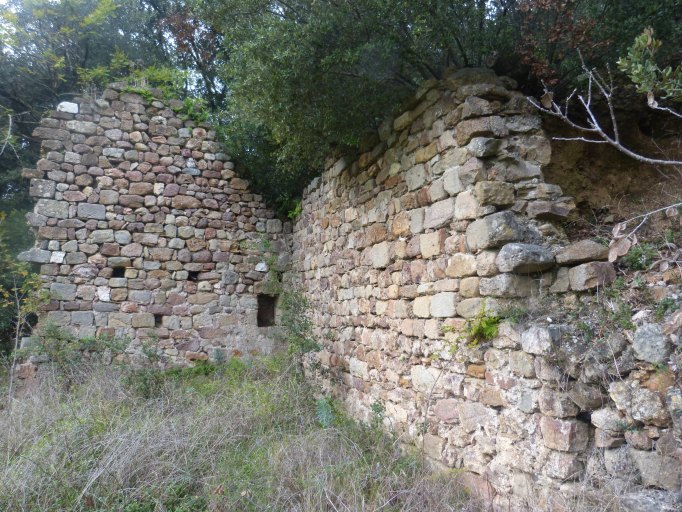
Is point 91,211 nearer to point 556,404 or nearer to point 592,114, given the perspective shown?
point 592,114

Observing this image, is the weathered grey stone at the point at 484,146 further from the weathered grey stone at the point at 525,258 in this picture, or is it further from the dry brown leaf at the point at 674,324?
the dry brown leaf at the point at 674,324

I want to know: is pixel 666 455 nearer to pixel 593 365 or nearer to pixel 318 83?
pixel 593 365

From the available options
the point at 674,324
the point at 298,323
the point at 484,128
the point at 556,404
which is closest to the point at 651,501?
the point at 556,404

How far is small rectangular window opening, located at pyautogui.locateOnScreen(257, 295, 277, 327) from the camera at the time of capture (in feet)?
27.3

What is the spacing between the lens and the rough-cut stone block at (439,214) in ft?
13.1

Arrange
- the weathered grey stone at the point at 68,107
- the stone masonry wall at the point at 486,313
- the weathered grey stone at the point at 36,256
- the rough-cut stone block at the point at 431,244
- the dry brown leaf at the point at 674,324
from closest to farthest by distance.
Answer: the dry brown leaf at the point at 674,324 → the stone masonry wall at the point at 486,313 → the rough-cut stone block at the point at 431,244 → the weathered grey stone at the point at 36,256 → the weathered grey stone at the point at 68,107

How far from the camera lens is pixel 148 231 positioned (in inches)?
303

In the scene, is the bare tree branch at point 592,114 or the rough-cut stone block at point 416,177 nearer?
the bare tree branch at point 592,114

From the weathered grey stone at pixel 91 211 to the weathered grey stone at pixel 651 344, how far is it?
7.05 metres

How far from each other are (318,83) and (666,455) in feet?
12.0

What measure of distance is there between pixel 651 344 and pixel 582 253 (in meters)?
0.81

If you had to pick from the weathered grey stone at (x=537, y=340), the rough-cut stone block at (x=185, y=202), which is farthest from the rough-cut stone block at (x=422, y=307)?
the rough-cut stone block at (x=185, y=202)

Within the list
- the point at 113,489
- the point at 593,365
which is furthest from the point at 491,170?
the point at 113,489

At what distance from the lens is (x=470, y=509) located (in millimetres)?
3189
